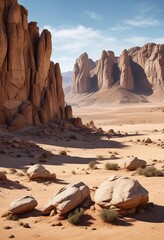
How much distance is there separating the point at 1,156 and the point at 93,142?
1486 cm

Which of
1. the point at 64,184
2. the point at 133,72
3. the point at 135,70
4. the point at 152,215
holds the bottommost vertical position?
the point at 64,184

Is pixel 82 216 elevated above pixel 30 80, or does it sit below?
below

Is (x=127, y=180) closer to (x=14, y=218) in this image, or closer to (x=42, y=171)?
(x=14, y=218)

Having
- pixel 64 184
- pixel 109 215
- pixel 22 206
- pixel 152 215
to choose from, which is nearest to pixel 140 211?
pixel 152 215

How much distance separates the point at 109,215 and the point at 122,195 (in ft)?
2.57

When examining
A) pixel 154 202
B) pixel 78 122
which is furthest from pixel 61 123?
pixel 154 202

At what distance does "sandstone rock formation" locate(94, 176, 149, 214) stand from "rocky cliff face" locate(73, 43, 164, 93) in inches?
4775

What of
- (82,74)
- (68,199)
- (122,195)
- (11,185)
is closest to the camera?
(122,195)

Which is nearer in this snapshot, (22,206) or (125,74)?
(22,206)

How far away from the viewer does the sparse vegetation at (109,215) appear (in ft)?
29.5

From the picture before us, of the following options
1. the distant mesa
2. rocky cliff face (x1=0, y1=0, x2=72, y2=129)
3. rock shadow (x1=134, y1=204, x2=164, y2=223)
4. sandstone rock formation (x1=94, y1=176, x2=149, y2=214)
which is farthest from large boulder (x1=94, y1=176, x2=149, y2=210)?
the distant mesa

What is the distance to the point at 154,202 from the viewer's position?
10.8 meters

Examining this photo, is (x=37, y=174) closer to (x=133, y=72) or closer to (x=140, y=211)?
(x=140, y=211)

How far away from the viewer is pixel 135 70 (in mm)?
137125
